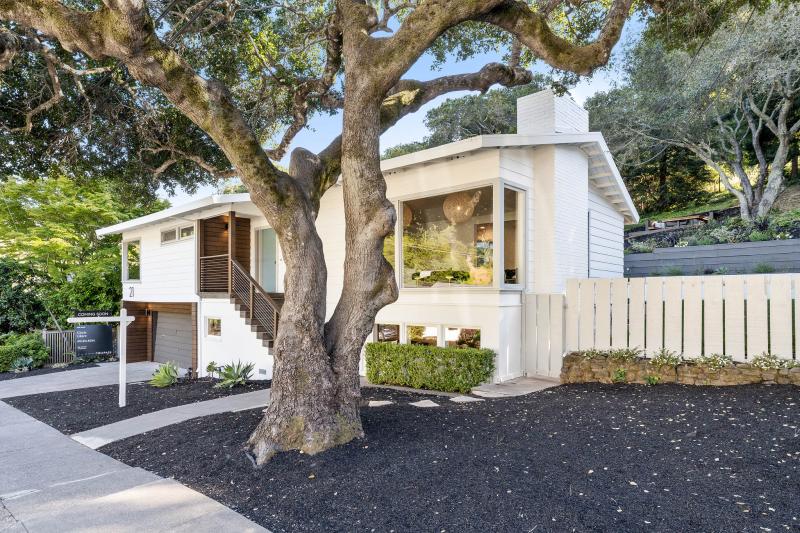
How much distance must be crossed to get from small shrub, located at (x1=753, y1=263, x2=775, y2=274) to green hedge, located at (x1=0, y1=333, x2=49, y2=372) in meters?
20.3

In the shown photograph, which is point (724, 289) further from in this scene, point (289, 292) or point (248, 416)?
point (248, 416)

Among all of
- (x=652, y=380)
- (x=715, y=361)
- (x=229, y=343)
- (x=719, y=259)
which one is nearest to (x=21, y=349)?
(x=229, y=343)

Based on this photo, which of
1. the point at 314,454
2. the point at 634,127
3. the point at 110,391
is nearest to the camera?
the point at 314,454

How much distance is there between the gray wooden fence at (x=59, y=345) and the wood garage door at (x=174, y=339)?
2405 mm

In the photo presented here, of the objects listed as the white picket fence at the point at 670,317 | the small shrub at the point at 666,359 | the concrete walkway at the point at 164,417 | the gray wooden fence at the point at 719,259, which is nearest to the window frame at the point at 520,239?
the white picket fence at the point at 670,317

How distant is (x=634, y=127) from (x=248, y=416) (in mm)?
22862

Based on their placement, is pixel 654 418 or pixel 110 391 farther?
pixel 110 391

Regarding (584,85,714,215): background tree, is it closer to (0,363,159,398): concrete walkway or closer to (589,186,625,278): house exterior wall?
(589,186,625,278): house exterior wall

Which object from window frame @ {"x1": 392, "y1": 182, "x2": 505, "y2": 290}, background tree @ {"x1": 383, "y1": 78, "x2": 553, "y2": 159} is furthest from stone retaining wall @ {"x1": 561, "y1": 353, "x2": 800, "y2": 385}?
background tree @ {"x1": 383, "y1": 78, "x2": 553, "y2": 159}

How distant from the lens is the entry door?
12562 mm

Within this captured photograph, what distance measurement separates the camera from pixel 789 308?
19.7ft

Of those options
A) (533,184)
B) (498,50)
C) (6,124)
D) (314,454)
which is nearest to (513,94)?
(498,50)

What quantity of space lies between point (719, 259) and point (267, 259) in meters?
13.2

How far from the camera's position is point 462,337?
8.27 meters
